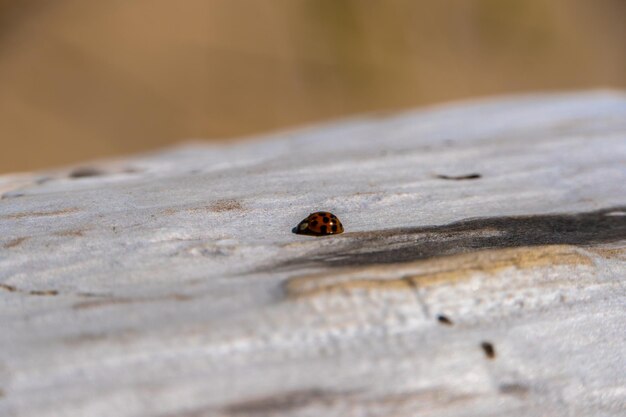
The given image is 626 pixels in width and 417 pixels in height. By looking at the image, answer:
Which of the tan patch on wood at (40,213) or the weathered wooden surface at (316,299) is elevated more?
the tan patch on wood at (40,213)

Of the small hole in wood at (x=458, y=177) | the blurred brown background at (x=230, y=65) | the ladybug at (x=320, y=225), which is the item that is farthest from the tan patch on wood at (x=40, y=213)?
the blurred brown background at (x=230, y=65)

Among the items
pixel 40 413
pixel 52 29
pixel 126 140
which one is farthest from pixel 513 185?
pixel 52 29

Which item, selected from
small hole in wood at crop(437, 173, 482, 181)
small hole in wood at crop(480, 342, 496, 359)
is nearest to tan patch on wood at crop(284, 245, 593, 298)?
small hole in wood at crop(480, 342, 496, 359)

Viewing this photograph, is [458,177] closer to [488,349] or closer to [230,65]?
[488,349]

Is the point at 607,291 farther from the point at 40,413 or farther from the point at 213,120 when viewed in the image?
the point at 213,120

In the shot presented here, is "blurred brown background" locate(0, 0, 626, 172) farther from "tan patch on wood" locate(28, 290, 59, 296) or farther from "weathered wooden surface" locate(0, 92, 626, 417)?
"tan patch on wood" locate(28, 290, 59, 296)

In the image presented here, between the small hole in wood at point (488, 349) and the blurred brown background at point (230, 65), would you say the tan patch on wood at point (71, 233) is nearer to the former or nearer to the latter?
the small hole in wood at point (488, 349)
